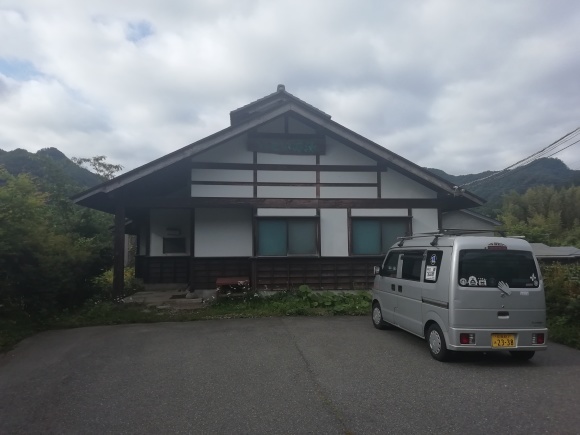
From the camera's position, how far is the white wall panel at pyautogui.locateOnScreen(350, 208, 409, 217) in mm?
12383

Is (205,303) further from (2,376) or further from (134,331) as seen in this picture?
(2,376)

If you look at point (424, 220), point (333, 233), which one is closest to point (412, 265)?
point (333, 233)

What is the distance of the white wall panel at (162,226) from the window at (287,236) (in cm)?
458

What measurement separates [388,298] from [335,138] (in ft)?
19.6

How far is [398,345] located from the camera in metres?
7.04

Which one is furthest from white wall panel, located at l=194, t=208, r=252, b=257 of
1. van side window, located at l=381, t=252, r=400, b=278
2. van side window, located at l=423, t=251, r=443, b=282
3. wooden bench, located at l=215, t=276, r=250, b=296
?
van side window, located at l=423, t=251, r=443, b=282

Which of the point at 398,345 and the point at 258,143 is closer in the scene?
the point at 398,345

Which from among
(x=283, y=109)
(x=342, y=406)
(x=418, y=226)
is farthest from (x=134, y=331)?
(x=418, y=226)

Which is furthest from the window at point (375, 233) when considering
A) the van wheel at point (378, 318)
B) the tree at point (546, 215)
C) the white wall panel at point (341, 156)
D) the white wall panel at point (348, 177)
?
the tree at point (546, 215)

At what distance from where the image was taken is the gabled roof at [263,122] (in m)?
10.9

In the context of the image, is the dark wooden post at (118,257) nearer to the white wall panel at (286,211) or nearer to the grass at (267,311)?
the grass at (267,311)

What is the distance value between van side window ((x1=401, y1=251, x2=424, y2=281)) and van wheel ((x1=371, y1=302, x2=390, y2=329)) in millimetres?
1248

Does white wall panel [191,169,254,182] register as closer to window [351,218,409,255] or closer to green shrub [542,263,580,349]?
window [351,218,409,255]

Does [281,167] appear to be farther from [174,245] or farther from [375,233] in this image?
[174,245]
